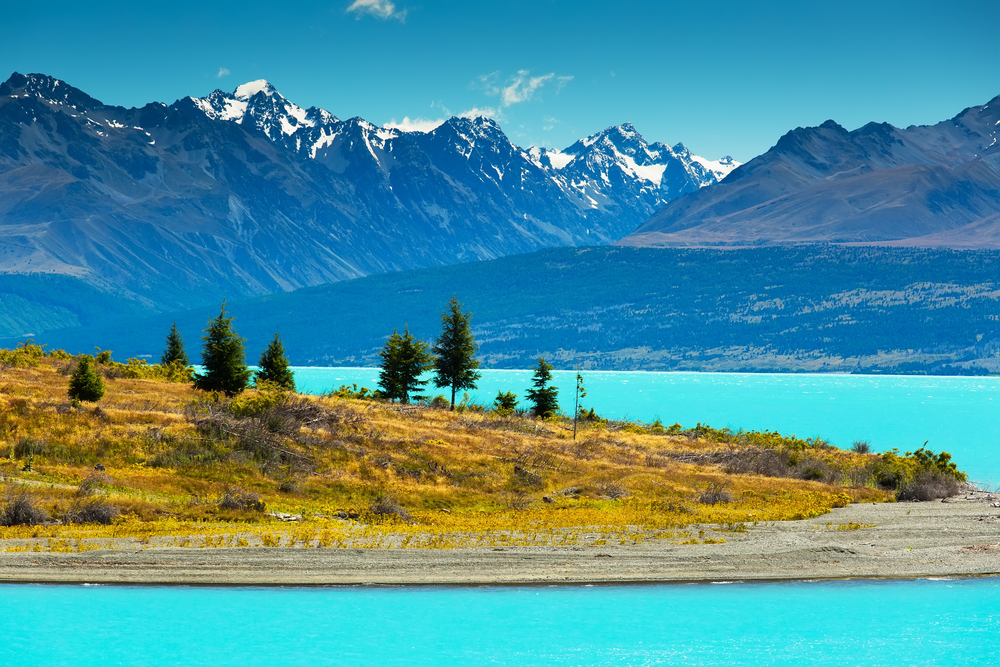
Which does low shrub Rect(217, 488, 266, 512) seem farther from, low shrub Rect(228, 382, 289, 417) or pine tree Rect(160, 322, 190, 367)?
pine tree Rect(160, 322, 190, 367)

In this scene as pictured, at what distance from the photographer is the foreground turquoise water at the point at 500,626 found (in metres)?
22.6

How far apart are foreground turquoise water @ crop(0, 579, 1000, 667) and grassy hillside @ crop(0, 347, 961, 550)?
13.0 feet

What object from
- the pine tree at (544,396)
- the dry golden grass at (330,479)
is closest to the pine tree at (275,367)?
the dry golden grass at (330,479)

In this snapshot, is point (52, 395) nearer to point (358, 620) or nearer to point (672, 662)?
point (358, 620)

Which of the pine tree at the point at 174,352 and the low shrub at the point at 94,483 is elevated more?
the pine tree at the point at 174,352

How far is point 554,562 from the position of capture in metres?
28.3

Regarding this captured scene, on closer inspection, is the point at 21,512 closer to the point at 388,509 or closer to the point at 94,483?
the point at 94,483

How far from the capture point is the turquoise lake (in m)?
22.6

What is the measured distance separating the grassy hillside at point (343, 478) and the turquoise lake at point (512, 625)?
396cm

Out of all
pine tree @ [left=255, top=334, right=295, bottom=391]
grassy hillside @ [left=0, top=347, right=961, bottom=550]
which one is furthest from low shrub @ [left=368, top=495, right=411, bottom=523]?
pine tree @ [left=255, top=334, right=295, bottom=391]

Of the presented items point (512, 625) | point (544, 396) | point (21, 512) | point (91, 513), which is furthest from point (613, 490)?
point (544, 396)

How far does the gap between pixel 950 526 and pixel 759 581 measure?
1194 centimetres

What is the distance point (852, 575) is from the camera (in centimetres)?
2845

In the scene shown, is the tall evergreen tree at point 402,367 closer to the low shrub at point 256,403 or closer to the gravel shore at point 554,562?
the low shrub at point 256,403
